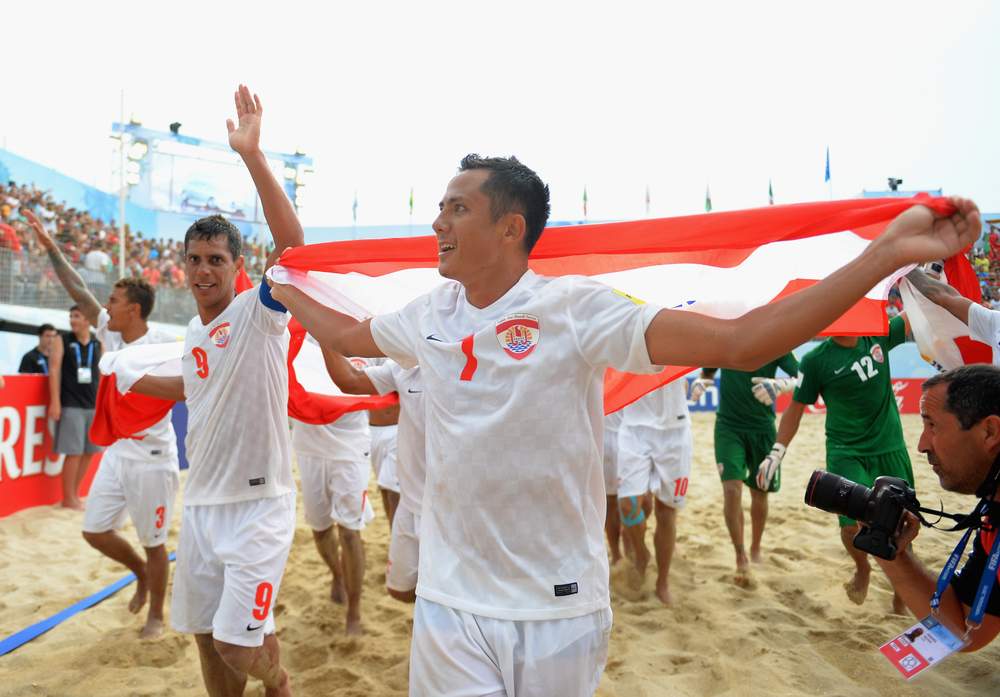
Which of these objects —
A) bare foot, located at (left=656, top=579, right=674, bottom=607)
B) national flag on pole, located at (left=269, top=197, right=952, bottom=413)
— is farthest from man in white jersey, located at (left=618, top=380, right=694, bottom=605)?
national flag on pole, located at (left=269, top=197, right=952, bottom=413)

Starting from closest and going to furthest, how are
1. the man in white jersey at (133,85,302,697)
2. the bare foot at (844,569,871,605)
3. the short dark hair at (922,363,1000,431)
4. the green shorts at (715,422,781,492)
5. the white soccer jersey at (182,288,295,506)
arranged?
the short dark hair at (922,363,1000,431)
the man in white jersey at (133,85,302,697)
the white soccer jersey at (182,288,295,506)
the bare foot at (844,569,871,605)
the green shorts at (715,422,781,492)

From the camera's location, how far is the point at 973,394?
267cm

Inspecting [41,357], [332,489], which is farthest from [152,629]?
[41,357]

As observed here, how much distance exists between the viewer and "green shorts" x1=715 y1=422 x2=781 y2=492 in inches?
269

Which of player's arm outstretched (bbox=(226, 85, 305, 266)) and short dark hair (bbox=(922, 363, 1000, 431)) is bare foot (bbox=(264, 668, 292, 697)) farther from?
short dark hair (bbox=(922, 363, 1000, 431))

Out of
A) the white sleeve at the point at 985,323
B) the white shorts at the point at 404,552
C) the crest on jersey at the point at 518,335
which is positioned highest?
the white sleeve at the point at 985,323

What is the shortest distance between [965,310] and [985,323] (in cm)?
13

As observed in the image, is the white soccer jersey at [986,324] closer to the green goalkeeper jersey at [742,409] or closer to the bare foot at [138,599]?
the green goalkeeper jersey at [742,409]

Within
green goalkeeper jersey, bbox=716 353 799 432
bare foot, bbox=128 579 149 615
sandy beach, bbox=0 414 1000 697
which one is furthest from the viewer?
green goalkeeper jersey, bbox=716 353 799 432

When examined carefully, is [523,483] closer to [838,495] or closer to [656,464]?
[838,495]

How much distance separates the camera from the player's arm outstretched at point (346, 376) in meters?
4.14

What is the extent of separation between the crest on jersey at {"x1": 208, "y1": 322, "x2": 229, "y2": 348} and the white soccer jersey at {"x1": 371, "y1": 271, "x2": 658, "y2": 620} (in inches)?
71.8

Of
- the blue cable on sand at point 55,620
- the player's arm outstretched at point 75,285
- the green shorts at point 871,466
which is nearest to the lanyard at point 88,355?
the player's arm outstretched at point 75,285

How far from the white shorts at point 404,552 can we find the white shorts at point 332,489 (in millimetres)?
1393
